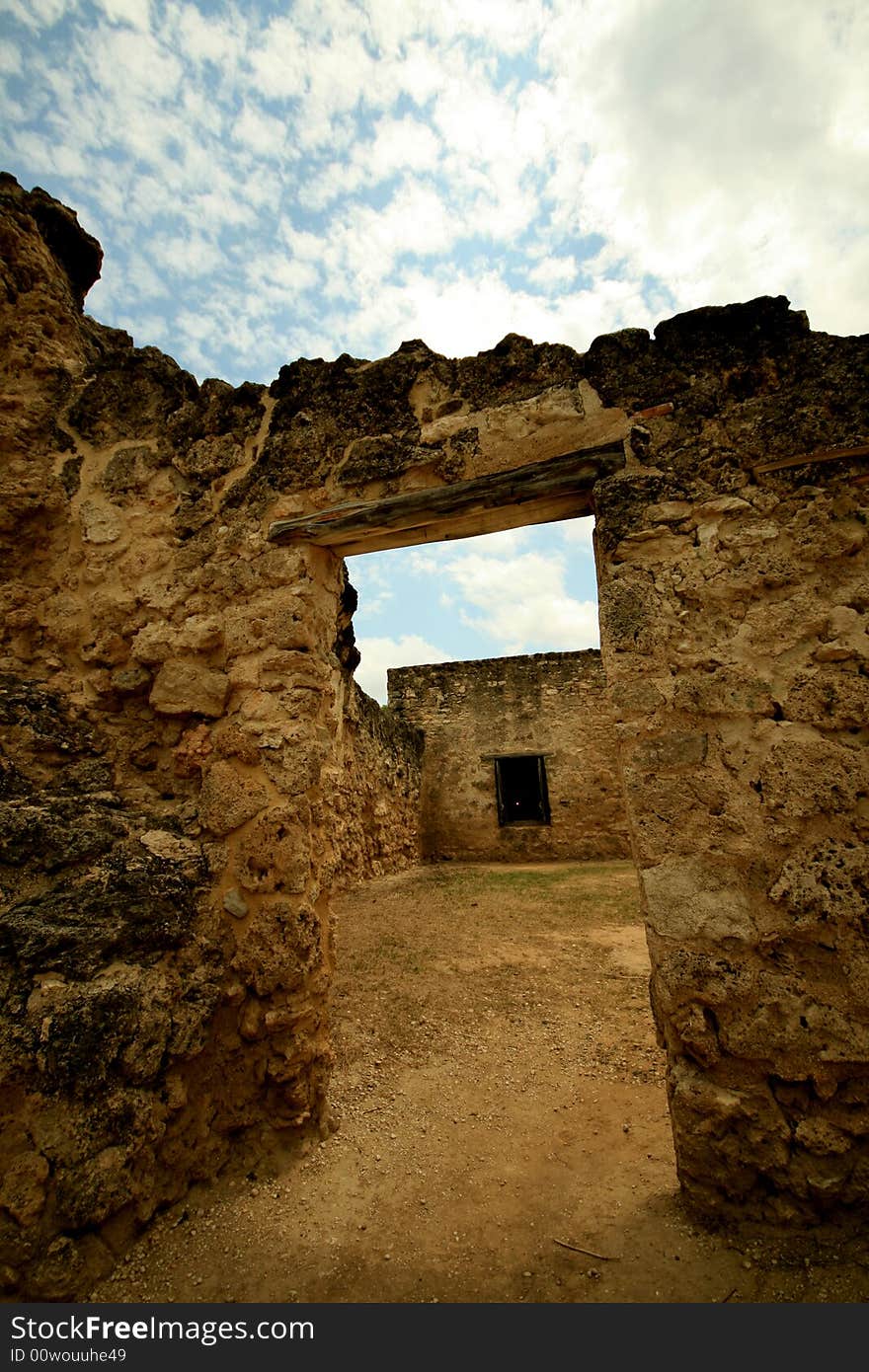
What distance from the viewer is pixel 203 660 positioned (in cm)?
278

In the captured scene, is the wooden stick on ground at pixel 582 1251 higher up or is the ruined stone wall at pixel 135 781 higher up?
the ruined stone wall at pixel 135 781

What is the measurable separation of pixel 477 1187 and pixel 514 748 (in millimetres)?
9630

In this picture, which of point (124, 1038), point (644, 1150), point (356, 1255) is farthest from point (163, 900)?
point (644, 1150)

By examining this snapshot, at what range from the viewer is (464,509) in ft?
8.60

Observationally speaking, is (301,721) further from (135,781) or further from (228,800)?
(135,781)

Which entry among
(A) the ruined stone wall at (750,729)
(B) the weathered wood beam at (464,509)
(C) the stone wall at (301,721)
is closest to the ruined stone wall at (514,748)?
(C) the stone wall at (301,721)

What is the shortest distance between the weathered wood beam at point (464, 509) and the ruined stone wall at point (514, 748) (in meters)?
8.90

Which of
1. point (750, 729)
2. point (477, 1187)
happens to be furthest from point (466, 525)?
point (477, 1187)

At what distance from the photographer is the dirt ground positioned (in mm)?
1691

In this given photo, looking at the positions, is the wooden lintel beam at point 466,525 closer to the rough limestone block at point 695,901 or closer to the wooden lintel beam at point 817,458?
the wooden lintel beam at point 817,458

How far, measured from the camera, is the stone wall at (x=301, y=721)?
1.84 m

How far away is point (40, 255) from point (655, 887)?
14.0 feet

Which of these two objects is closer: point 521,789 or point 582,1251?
point 582,1251

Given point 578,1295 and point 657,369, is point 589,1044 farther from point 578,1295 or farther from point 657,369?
point 657,369
